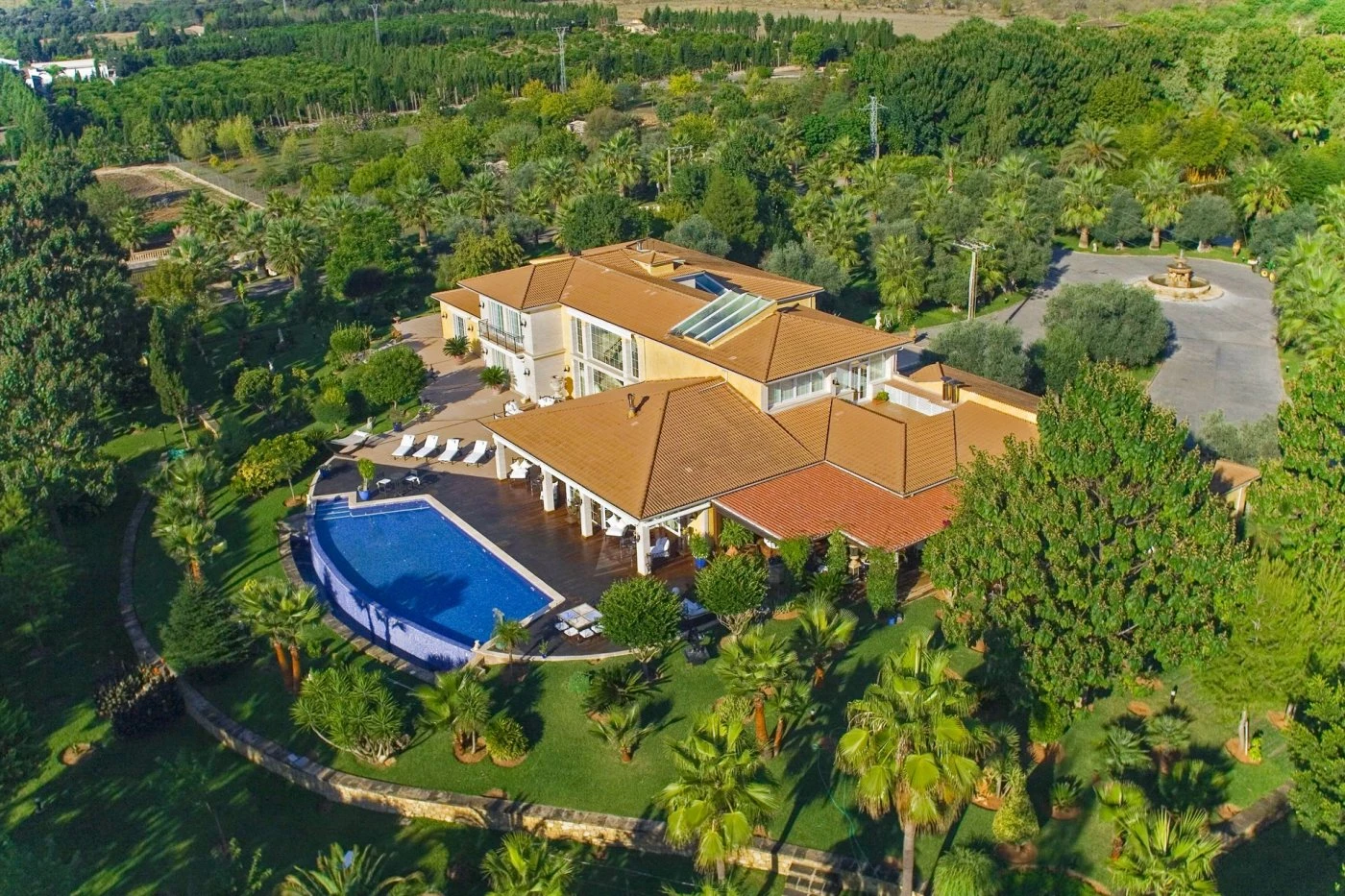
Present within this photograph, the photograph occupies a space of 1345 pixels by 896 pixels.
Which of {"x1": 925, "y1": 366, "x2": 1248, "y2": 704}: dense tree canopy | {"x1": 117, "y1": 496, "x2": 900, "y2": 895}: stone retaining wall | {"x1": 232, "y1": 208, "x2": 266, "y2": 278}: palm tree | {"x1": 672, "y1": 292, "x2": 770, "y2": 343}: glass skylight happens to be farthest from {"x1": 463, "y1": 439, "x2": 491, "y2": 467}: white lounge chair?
{"x1": 232, "y1": 208, "x2": 266, "y2": 278}: palm tree

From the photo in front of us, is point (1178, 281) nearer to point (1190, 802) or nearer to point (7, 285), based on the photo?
point (1190, 802)

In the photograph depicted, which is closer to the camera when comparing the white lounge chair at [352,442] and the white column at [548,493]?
the white column at [548,493]

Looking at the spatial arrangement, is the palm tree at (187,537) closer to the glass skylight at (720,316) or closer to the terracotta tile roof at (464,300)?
the glass skylight at (720,316)

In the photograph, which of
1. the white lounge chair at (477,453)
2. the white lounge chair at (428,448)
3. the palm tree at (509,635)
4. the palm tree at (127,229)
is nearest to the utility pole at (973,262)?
the white lounge chair at (477,453)

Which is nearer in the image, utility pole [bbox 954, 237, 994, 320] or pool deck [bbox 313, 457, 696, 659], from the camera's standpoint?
pool deck [bbox 313, 457, 696, 659]

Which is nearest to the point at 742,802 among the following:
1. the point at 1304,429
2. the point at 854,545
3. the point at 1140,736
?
the point at 1140,736

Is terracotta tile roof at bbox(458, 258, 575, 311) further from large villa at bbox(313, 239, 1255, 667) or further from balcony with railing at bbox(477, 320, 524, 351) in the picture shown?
large villa at bbox(313, 239, 1255, 667)
